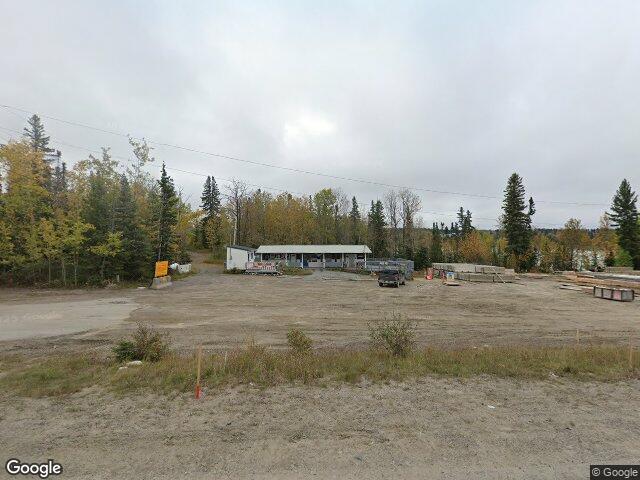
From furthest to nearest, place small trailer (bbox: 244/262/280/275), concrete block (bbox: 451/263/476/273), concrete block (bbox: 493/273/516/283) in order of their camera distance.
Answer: small trailer (bbox: 244/262/280/275)
concrete block (bbox: 451/263/476/273)
concrete block (bbox: 493/273/516/283)

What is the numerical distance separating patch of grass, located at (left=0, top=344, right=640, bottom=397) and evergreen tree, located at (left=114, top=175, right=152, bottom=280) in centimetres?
2576

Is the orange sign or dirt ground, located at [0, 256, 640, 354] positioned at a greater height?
the orange sign

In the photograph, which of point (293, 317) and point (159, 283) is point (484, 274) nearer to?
point (293, 317)

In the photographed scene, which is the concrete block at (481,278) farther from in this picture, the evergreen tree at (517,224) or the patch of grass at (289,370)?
the patch of grass at (289,370)

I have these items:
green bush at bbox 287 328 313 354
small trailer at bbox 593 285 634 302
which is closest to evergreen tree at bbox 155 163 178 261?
green bush at bbox 287 328 313 354

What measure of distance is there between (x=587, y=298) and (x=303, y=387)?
30.6 m

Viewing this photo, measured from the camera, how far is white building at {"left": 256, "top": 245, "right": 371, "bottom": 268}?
183ft

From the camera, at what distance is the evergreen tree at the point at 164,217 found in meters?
36.8

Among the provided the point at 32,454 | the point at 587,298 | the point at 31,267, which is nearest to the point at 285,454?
the point at 32,454

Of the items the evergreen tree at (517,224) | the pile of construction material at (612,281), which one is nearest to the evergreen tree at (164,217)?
the pile of construction material at (612,281)

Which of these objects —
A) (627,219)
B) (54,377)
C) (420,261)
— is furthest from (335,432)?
(627,219)

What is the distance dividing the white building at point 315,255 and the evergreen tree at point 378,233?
43.9 feet

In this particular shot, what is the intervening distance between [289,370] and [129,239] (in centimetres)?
3121

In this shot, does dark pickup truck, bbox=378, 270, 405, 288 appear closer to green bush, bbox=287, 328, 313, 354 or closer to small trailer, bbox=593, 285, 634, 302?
small trailer, bbox=593, 285, 634, 302
